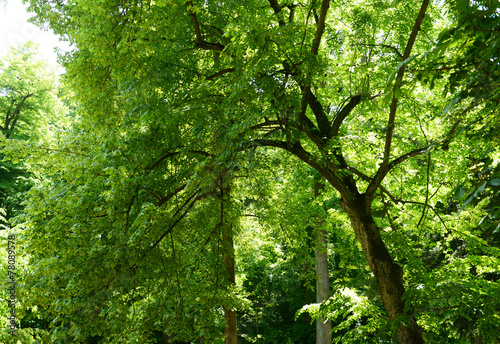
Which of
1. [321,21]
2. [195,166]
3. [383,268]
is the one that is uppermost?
[321,21]

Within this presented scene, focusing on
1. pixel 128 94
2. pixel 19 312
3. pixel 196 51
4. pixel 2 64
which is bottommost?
pixel 19 312

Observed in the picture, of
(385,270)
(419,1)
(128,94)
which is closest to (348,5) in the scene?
(419,1)

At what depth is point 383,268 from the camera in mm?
5715

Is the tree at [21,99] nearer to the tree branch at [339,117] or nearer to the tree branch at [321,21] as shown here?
the tree branch at [339,117]

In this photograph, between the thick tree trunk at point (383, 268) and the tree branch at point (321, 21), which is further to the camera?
the thick tree trunk at point (383, 268)

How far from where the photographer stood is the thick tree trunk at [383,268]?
5402 millimetres

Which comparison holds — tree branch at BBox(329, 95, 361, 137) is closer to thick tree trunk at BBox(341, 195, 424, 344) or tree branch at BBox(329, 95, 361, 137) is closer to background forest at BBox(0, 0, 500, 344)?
background forest at BBox(0, 0, 500, 344)

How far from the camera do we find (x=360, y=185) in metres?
8.40

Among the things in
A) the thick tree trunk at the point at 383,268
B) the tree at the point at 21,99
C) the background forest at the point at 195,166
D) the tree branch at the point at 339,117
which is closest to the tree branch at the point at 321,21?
the background forest at the point at 195,166

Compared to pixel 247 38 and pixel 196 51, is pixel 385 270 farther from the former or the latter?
pixel 196 51

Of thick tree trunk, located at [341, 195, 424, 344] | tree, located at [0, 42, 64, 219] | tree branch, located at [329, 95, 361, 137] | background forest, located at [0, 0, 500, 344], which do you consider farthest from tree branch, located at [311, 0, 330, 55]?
tree, located at [0, 42, 64, 219]

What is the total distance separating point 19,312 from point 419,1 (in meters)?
7.97

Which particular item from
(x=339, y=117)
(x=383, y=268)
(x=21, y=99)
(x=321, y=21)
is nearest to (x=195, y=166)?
(x=321, y=21)

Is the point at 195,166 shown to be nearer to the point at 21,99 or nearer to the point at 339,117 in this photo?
the point at 339,117
